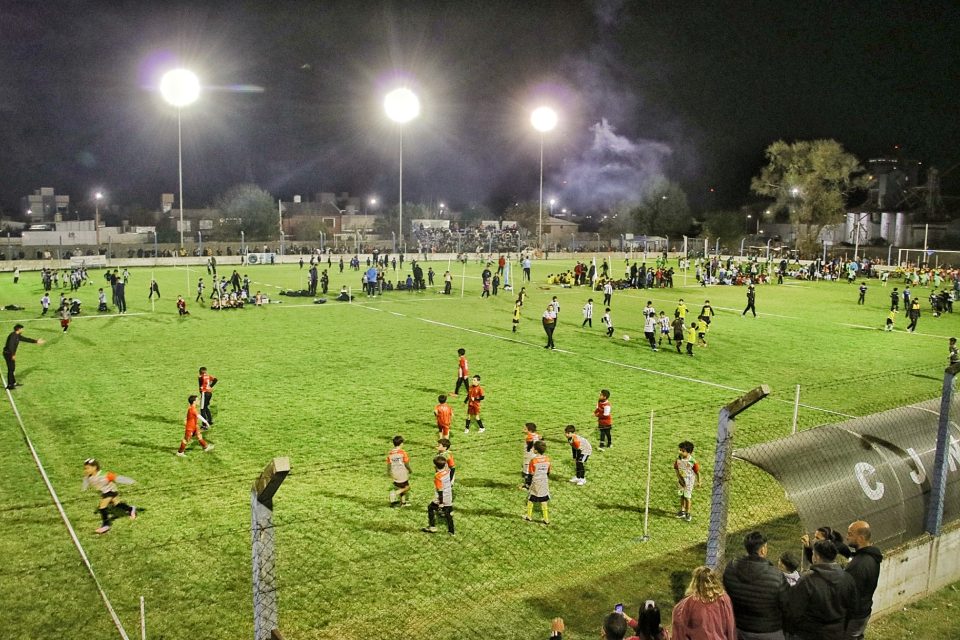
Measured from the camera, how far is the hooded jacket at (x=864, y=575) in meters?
5.32

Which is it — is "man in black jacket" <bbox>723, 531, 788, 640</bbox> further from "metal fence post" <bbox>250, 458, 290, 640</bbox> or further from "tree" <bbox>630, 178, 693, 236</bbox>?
"tree" <bbox>630, 178, 693, 236</bbox>

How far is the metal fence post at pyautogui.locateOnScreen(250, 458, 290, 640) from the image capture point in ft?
14.1

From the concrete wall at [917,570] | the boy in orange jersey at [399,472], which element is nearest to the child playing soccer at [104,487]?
the boy in orange jersey at [399,472]

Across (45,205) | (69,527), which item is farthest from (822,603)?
(45,205)

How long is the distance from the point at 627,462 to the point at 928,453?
5.17m

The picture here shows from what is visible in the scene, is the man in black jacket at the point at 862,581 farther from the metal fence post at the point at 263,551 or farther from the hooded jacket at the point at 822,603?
the metal fence post at the point at 263,551

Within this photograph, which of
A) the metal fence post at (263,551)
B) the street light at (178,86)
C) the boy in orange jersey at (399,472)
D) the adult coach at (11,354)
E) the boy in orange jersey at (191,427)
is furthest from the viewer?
the street light at (178,86)

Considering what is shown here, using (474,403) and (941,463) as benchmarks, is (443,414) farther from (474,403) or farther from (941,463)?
(941,463)

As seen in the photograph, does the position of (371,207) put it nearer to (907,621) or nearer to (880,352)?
(880,352)

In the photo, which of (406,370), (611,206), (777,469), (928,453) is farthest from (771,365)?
(611,206)

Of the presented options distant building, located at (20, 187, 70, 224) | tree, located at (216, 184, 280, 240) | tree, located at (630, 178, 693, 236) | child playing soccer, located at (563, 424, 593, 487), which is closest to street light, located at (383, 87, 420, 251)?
child playing soccer, located at (563, 424, 593, 487)

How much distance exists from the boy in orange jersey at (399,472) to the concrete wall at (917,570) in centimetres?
575

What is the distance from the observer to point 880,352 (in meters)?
23.8

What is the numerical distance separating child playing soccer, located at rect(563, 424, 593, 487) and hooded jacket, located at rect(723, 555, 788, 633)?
18.2 feet
